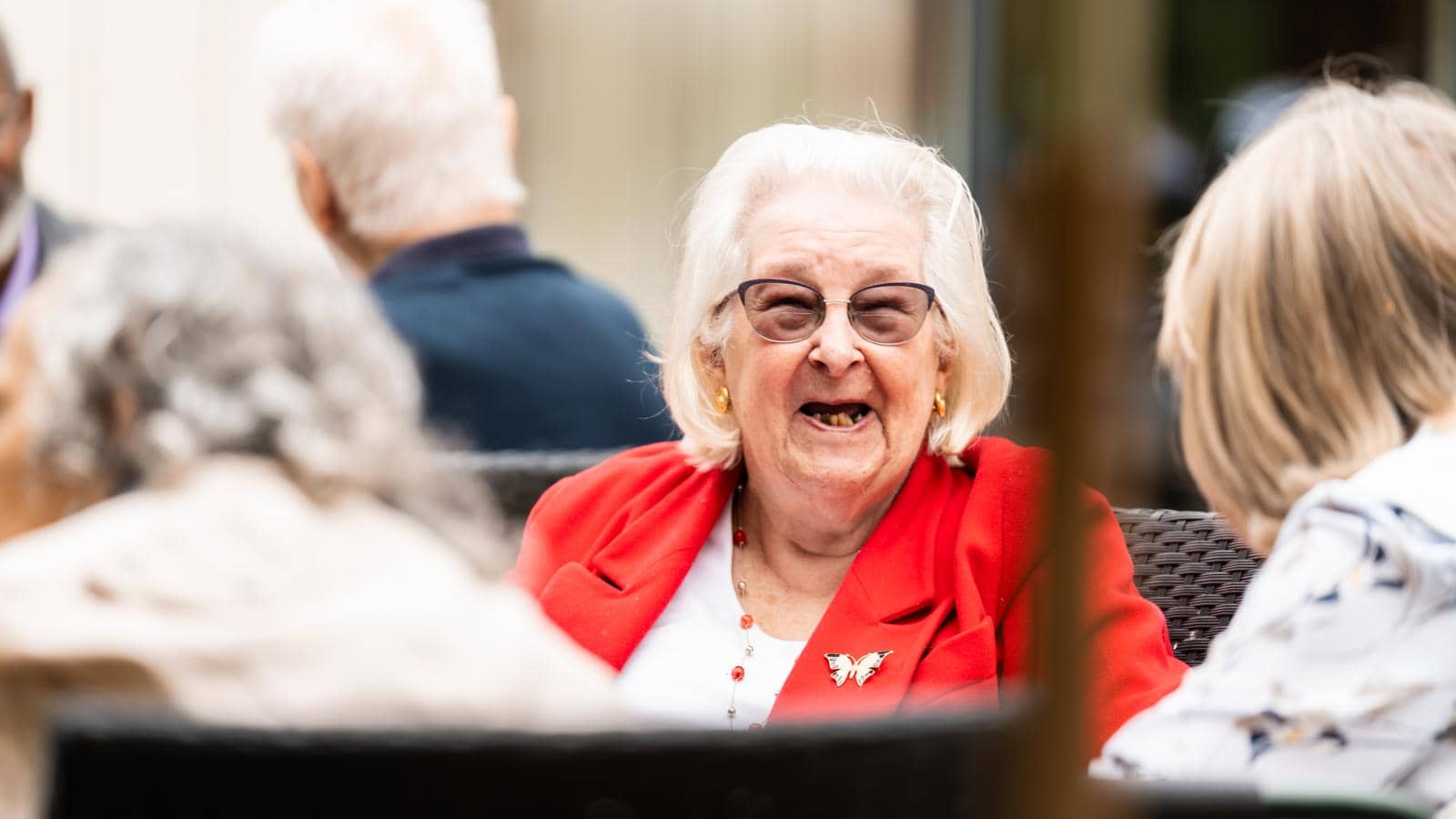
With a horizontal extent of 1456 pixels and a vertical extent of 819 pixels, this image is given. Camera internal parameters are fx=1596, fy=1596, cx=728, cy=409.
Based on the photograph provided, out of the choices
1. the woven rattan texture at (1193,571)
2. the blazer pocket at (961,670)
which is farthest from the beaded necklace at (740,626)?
the woven rattan texture at (1193,571)

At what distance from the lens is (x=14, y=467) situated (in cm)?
142

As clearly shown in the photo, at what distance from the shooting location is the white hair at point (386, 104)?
3.12 metres

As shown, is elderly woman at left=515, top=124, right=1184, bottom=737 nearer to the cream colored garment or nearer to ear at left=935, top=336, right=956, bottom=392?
ear at left=935, top=336, right=956, bottom=392

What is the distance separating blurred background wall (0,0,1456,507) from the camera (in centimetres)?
488

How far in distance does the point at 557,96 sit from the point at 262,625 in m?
4.36

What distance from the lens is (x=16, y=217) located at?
2.95m

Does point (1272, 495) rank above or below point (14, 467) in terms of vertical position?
below

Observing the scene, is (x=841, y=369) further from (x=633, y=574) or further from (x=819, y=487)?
(x=633, y=574)

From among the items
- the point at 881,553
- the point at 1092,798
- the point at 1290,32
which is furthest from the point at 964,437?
the point at 1290,32

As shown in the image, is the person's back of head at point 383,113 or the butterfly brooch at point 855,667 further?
the person's back of head at point 383,113

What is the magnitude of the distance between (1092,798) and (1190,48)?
521cm

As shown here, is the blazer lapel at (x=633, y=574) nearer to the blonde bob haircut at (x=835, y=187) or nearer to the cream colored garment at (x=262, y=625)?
the blonde bob haircut at (x=835, y=187)

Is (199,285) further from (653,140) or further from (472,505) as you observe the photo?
(653,140)

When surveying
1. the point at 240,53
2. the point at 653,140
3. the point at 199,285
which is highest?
the point at 199,285
